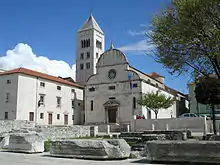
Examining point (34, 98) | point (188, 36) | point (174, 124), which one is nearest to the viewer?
point (188, 36)

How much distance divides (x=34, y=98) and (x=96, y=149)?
35025 mm

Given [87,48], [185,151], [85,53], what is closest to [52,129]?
[185,151]

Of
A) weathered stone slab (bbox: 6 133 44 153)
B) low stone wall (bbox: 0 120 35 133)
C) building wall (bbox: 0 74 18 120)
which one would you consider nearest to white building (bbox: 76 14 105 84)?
building wall (bbox: 0 74 18 120)

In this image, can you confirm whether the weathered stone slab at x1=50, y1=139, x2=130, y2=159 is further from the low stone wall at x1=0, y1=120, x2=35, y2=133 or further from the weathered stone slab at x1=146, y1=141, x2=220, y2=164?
the low stone wall at x1=0, y1=120, x2=35, y2=133

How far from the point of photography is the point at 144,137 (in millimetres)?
15805

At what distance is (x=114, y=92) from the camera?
48969 millimetres

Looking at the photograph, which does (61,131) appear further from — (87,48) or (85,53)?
(87,48)

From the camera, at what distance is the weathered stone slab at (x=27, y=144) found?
1307 centimetres

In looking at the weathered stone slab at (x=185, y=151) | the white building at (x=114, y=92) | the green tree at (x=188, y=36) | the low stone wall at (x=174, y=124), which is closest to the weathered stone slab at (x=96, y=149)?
the weathered stone slab at (x=185, y=151)

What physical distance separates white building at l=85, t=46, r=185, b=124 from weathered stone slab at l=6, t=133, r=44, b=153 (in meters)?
32.9

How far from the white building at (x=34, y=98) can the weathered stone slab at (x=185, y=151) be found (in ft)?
114

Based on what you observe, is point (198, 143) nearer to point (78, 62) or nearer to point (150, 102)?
point (150, 102)

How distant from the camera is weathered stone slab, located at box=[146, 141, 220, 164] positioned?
8273mm

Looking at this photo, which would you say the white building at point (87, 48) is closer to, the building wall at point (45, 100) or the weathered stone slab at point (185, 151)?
the building wall at point (45, 100)
